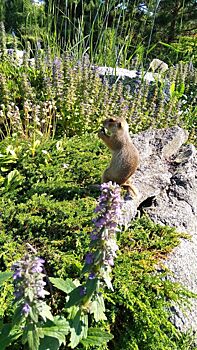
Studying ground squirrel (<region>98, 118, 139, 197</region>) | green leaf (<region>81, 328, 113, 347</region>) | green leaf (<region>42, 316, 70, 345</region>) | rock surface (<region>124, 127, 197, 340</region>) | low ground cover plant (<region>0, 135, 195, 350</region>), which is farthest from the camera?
ground squirrel (<region>98, 118, 139, 197</region>)

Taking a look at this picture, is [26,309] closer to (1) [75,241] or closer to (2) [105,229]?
(2) [105,229]

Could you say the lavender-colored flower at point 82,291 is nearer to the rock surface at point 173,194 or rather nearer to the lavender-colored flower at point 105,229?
the lavender-colored flower at point 105,229

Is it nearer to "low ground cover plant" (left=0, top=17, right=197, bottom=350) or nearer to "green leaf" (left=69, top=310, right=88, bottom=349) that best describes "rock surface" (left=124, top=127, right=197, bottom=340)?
"low ground cover plant" (left=0, top=17, right=197, bottom=350)

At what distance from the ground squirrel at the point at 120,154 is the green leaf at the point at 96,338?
116 centimetres

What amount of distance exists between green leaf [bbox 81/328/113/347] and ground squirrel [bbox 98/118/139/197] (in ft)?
3.80

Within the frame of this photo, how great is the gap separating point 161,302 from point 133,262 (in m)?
0.31

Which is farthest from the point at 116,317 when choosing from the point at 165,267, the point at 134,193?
the point at 134,193

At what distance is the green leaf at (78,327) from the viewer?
5.04 feet

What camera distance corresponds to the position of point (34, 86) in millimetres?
4418

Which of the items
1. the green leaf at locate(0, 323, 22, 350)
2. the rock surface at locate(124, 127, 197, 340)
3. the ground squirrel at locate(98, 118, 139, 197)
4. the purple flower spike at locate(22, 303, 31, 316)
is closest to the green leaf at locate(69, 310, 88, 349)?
the green leaf at locate(0, 323, 22, 350)

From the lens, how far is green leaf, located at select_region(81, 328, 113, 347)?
1627mm

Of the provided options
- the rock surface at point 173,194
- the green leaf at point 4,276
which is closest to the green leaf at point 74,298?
the green leaf at point 4,276

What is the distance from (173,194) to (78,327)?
1.75 m

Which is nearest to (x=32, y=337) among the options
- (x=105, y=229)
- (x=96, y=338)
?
(x=96, y=338)
